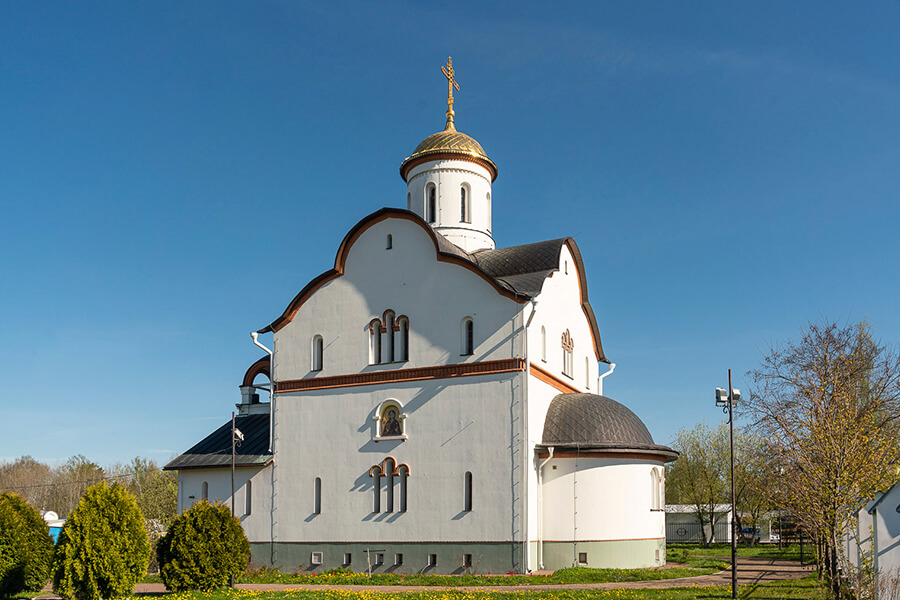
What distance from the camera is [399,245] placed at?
23.4 m

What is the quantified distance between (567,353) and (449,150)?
7.68 m

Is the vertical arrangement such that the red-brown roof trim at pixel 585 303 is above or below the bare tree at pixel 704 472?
above

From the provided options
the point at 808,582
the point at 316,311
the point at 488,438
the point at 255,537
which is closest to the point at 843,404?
the point at 808,582

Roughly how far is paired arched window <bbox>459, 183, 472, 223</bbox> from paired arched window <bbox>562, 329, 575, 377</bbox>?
5.10 metres

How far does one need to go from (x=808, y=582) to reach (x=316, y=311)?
14.8 metres

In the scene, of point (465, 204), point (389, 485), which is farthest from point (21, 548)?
point (465, 204)

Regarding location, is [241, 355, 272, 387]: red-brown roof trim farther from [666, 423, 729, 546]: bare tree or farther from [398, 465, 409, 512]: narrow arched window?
[666, 423, 729, 546]: bare tree

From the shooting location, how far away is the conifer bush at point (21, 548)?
59.2ft

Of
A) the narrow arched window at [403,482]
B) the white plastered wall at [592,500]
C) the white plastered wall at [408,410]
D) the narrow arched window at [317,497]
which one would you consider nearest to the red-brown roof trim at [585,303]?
the white plastered wall at [408,410]

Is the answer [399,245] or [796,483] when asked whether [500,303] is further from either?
[796,483]

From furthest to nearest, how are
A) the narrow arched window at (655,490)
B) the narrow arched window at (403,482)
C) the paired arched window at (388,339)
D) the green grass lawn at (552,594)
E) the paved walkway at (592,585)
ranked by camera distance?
the paired arched window at (388,339), the narrow arched window at (655,490), the narrow arched window at (403,482), the paved walkway at (592,585), the green grass lawn at (552,594)

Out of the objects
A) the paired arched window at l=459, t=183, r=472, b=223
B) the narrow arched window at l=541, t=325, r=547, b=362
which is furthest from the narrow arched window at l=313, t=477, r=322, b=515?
the paired arched window at l=459, t=183, r=472, b=223

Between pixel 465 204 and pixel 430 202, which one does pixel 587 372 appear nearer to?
pixel 465 204

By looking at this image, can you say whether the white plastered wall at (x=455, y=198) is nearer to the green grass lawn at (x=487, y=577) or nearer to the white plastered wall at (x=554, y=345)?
the white plastered wall at (x=554, y=345)
